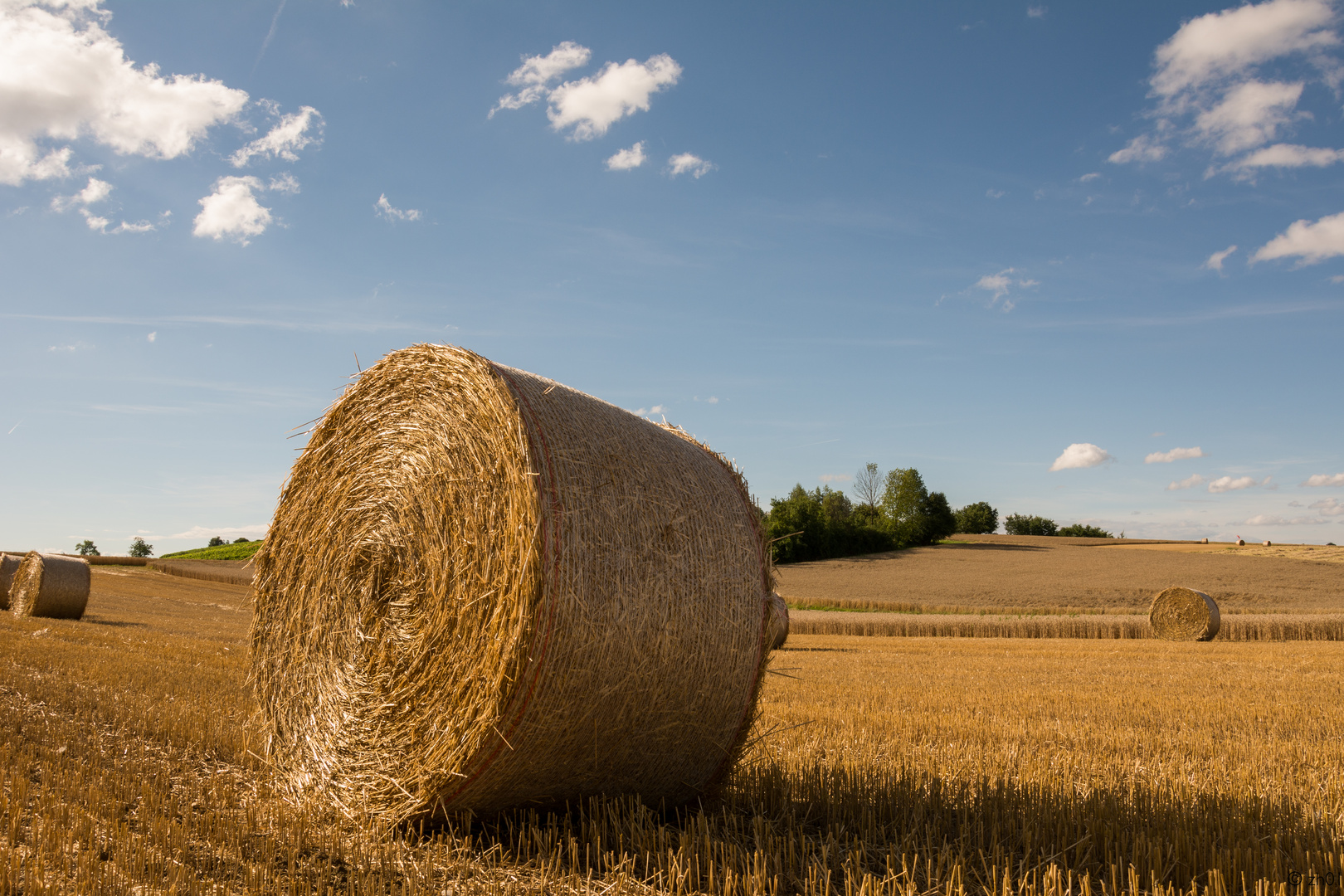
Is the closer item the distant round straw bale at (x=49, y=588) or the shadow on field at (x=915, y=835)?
the shadow on field at (x=915, y=835)

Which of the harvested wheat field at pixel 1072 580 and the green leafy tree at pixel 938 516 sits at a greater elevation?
the green leafy tree at pixel 938 516

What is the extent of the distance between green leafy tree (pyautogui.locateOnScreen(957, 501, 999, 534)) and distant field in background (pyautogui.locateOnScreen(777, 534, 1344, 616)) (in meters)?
28.3

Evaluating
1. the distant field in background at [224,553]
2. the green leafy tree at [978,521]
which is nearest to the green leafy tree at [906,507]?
the green leafy tree at [978,521]

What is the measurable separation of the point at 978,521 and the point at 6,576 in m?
76.8

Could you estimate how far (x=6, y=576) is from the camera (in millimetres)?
17562

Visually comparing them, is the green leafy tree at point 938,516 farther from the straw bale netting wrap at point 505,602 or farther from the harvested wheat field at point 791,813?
the straw bale netting wrap at point 505,602

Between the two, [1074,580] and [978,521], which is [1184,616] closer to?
[1074,580]

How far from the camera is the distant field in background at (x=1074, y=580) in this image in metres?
31.3

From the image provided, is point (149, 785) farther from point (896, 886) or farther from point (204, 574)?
point (204, 574)

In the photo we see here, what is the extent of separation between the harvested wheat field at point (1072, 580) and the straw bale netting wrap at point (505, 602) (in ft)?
70.1

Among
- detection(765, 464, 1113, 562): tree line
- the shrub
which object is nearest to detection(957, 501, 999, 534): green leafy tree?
detection(765, 464, 1113, 562): tree line

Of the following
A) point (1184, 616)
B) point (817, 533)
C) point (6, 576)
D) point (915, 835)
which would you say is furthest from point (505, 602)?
point (817, 533)

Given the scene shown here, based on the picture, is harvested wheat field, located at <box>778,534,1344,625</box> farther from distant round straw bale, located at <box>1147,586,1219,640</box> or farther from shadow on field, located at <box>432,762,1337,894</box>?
shadow on field, located at <box>432,762,1337,894</box>

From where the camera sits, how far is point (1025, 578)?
1523 inches
